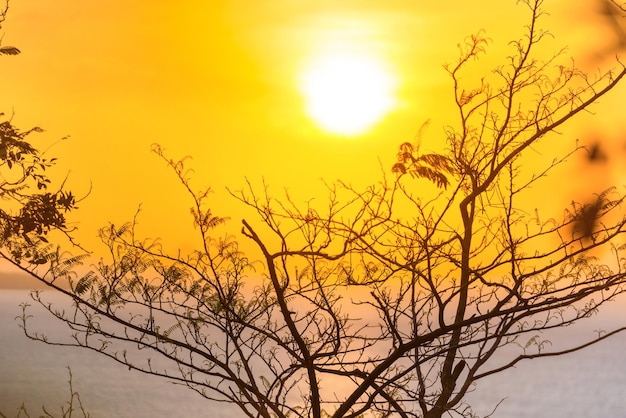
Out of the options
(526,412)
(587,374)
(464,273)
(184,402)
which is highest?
(587,374)

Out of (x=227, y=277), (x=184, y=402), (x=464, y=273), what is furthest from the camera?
(x=184, y=402)

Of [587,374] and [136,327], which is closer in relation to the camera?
[136,327]

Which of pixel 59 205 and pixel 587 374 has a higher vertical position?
pixel 587 374

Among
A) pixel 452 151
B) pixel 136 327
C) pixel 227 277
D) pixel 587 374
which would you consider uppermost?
pixel 587 374

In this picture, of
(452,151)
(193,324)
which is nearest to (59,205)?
(193,324)

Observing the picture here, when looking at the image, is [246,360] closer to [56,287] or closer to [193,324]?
[193,324]

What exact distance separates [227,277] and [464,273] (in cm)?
171

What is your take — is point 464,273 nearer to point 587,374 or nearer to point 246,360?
point 246,360

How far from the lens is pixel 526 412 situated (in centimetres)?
5106

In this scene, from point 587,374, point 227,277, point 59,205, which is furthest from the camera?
point 587,374

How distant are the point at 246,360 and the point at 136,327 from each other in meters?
0.94

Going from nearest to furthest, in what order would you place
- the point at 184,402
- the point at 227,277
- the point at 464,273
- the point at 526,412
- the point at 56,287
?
1. the point at 56,287
2. the point at 227,277
3. the point at 464,273
4. the point at 184,402
5. the point at 526,412

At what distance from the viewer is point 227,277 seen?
6398mm

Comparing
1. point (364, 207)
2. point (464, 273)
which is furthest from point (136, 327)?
point (464, 273)
